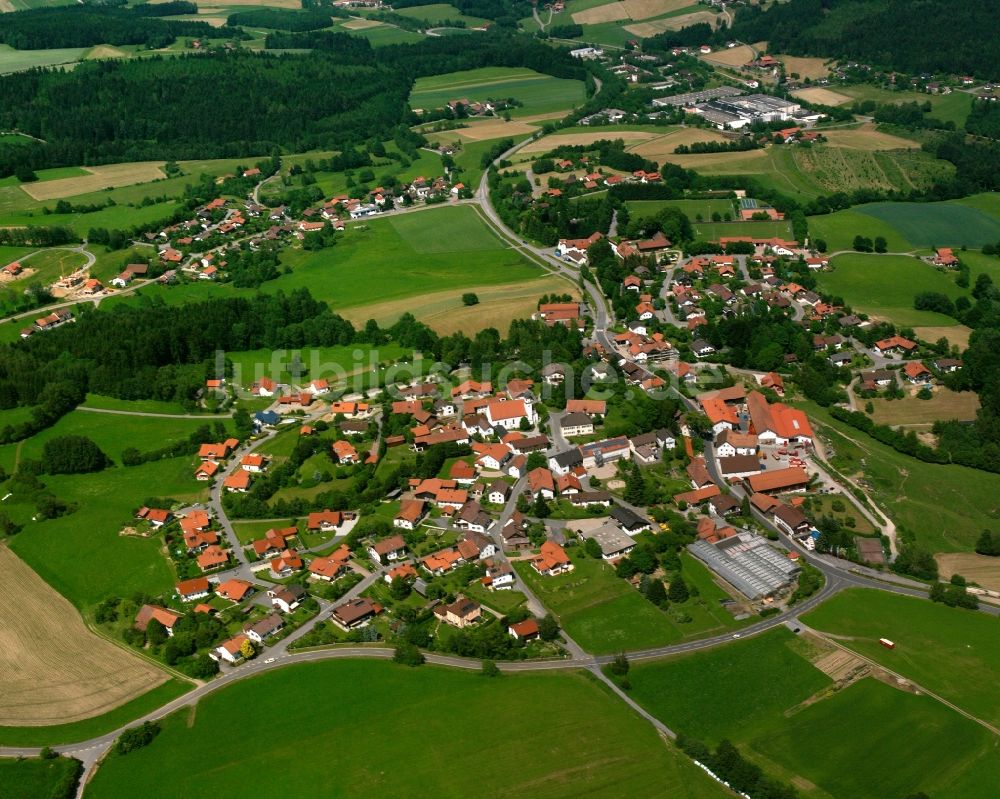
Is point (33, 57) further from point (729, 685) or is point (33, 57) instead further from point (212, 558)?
point (729, 685)

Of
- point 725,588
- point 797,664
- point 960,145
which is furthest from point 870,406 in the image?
point 960,145

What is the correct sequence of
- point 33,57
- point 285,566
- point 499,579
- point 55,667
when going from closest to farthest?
point 55,667 < point 499,579 < point 285,566 < point 33,57

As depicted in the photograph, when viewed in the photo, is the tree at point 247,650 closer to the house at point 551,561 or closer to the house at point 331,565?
the house at point 331,565

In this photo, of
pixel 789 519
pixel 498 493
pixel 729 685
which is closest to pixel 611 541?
pixel 498 493

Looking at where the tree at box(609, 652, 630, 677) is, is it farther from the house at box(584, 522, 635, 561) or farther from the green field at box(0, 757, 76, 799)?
the green field at box(0, 757, 76, 799)

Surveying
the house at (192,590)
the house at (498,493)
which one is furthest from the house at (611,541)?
the house at (192,590)

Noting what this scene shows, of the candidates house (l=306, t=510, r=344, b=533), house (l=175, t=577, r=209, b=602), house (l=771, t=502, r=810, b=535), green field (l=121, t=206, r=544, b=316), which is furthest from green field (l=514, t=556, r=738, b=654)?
green field (l=121, t=206, r=544, b=316)
